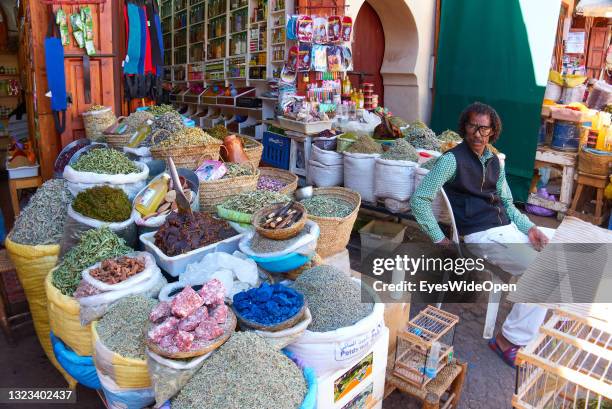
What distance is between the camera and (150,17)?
498 cm

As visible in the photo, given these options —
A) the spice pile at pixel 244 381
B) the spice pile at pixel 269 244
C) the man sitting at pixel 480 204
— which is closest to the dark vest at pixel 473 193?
the man sitting at pixel 480 204

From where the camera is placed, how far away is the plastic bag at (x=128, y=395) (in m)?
1.62

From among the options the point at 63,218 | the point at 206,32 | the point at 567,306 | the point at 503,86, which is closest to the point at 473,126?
the point at 567,306

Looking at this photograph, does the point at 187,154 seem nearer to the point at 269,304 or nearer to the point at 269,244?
the point at 269,244

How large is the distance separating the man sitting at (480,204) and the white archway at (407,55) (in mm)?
3628

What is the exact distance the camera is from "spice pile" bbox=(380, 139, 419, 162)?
3543mm

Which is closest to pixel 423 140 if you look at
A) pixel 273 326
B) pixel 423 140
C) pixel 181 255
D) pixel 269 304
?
pixel 423 140

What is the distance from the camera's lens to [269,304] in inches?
67.0

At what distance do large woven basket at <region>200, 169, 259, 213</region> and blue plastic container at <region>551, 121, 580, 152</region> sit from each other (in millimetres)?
3891

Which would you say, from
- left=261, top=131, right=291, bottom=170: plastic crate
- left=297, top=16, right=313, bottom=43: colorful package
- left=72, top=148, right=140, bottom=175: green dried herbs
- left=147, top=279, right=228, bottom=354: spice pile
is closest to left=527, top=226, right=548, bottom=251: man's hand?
left=147, top=279, right=228, bottom=354: spice pile

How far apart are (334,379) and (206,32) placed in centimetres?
732

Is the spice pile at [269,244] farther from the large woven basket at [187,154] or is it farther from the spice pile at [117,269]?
the large woven basket at [187,154]

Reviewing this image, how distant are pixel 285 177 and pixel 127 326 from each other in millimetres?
1842

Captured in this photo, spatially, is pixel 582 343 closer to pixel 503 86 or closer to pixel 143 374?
pixel 143 374
